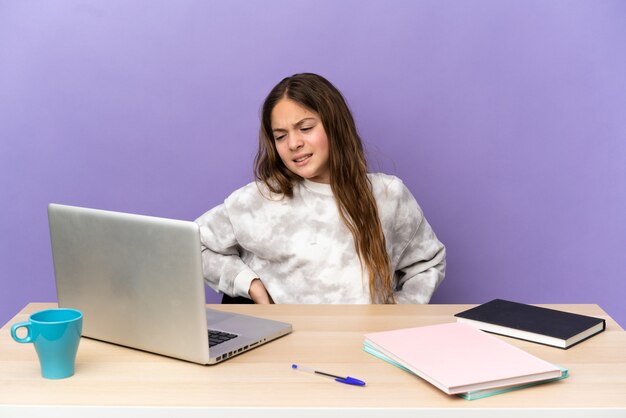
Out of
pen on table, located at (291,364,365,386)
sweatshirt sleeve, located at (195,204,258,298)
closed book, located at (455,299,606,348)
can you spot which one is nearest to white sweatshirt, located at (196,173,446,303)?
sweatshirt sleeve, located at (195,204,258,298)

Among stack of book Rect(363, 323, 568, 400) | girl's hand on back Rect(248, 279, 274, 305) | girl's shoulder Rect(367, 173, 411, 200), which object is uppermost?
girl's shoulder Rect(367, 173, 411, 200)

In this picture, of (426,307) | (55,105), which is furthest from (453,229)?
(55,105)

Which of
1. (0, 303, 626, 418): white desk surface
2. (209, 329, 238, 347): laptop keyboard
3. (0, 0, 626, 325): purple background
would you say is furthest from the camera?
(0, 0, 626, 325): purple background

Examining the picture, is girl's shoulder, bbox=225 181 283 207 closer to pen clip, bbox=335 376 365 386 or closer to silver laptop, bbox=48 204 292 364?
silver laptop, bbox=48 204 292 364

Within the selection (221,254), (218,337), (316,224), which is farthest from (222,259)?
(218,337)

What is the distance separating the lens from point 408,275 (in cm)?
209

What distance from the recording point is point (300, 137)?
6.54 ft

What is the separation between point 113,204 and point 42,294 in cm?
40

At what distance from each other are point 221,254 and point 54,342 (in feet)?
3.17

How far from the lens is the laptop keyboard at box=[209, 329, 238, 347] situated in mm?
1295

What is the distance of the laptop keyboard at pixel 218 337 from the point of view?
130 cm

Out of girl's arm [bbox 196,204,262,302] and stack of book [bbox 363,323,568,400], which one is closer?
stack of book [bbox 363,323,568,400]

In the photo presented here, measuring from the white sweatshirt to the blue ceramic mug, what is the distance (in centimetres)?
84

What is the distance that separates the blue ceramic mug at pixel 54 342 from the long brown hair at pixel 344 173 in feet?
3.17
